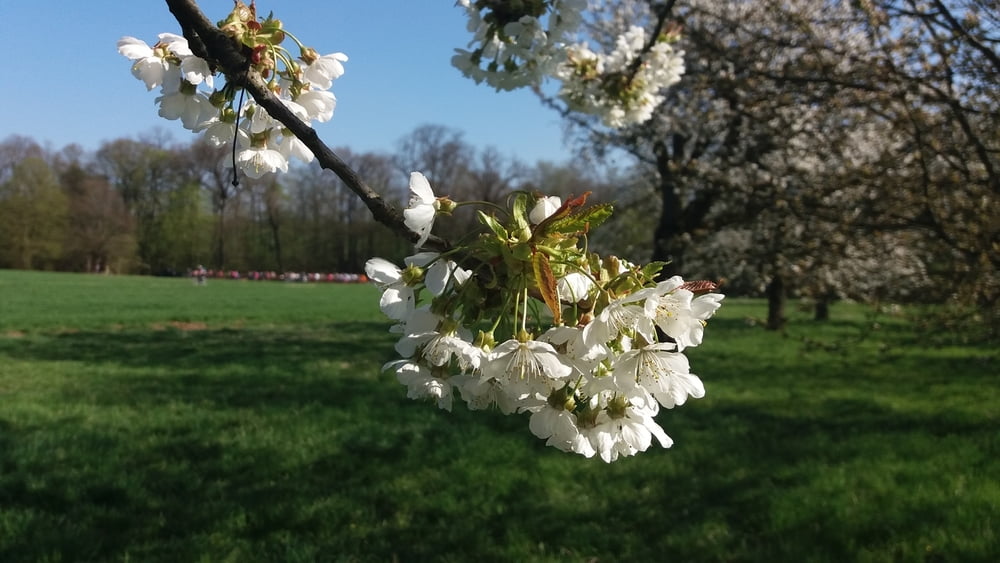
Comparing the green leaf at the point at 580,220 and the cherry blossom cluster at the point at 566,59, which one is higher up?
the cherry blossom cluster at the point at 566,59

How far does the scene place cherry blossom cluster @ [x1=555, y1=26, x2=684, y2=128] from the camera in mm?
3408

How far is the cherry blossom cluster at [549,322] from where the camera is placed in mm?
948

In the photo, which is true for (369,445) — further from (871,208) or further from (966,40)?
(966,40)

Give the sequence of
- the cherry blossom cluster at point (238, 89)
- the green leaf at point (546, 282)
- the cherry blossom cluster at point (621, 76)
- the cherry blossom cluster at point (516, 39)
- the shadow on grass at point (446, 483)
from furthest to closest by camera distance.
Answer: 1. the cherry blossom cluster at point (621, 76)
2. the shadow on grass at point (446, 483)
3. the cherry blossom cluster at point (516, 39)
4. the cherry blossom cluster at point (238, 89)
5. the green leaf at point (546, 282)

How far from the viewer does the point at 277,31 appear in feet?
3.83

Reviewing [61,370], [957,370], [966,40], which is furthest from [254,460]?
[957,370]

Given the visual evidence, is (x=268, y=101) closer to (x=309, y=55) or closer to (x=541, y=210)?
(x=309, y=55)

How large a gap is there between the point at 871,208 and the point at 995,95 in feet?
2.90

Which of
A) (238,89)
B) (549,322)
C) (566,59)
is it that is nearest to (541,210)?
(549,322)

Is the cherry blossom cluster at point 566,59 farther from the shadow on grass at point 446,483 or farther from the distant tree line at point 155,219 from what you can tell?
the distant tree line at point 155,219

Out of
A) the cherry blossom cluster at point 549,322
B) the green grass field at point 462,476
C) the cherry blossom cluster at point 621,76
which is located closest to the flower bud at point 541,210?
the cherry blossom cluster at point 549,322

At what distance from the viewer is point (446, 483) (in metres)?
3.88

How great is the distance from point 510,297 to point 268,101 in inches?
18.6

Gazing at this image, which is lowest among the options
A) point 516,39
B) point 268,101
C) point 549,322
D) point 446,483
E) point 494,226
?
point 446,483
